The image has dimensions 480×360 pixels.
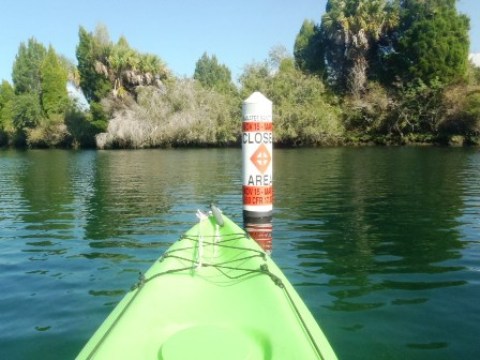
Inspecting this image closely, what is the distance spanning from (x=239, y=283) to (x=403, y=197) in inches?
463

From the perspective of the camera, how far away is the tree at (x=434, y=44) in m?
49.9

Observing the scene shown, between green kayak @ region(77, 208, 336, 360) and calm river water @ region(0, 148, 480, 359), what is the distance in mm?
1186

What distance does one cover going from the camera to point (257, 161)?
877cm

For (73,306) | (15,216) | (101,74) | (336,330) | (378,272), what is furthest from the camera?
(101,74)

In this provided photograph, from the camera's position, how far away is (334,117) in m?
51.6

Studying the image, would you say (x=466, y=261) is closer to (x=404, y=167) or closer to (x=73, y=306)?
(x=73, y=306)

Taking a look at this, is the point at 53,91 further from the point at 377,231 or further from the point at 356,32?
the point at 377,231


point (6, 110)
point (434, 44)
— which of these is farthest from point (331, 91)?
point (6, 110)

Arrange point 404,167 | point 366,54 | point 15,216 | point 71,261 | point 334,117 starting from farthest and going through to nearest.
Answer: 1. point 366,54
2. point 334,117
3. point 404,167
4. point 15,216
5. point 71,261

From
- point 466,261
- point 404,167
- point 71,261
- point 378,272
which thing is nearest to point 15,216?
point 71,261

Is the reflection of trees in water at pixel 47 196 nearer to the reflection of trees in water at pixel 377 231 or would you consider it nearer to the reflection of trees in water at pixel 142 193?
the reflection of trees in water at pixel 142 193

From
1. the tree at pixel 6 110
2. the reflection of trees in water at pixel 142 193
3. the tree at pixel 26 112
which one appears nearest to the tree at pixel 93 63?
the tree at pixel 26 112

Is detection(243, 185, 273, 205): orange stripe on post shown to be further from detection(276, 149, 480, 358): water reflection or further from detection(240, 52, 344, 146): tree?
detection(240, 52, 344, 146): tree

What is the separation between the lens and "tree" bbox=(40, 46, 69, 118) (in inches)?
2911
